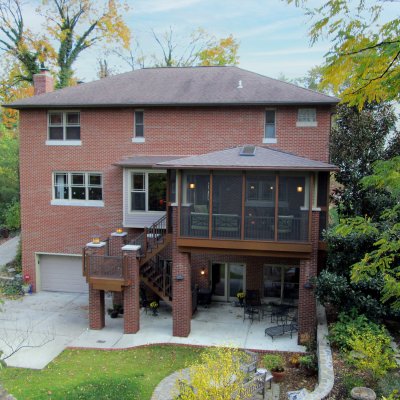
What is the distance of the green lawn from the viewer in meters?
11.1

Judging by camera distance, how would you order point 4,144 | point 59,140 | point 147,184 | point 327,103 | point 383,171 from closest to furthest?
point 383,171, point 327,103, point 147,184, point 59,140, point 4,144

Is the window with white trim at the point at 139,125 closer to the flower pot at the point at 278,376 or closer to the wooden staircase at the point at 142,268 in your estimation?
the wooden staircase at the point at 142,268

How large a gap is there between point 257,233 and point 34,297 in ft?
36.4

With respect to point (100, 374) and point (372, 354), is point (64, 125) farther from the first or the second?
point (372, 354)

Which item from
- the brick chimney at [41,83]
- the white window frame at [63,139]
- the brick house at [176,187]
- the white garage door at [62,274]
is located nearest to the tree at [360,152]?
the brick house at [176,187]

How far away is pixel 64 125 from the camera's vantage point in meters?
19.2

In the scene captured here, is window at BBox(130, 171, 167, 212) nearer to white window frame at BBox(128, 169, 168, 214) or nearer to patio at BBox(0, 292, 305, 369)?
white window frame at BBox(128, 169, 168, 214)

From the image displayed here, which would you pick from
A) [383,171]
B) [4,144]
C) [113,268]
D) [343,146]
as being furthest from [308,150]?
[4,144]

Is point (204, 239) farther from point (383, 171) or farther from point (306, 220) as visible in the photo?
point (383, 171)

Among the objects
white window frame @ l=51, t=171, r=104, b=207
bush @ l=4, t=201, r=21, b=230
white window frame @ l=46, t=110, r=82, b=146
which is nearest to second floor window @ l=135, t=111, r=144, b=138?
white window frame @ l=51, t=171, r=104, b=207

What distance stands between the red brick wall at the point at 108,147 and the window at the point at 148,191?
2.85ft

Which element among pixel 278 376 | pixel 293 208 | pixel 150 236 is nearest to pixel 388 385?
pixel 278 376

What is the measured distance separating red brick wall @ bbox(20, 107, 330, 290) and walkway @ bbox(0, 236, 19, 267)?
152 inches

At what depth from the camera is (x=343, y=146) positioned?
15773 millimetres
